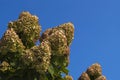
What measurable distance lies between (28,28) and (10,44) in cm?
86

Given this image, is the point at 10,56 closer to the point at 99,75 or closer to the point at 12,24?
the point at 12,24

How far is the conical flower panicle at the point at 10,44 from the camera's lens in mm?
10930

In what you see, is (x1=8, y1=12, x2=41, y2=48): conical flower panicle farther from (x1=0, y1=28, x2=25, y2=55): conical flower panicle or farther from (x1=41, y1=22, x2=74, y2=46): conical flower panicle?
(x1=41, y1=22, x2=74, y2=46): conical flower panicle

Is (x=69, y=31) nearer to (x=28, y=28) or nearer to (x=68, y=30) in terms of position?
(x=68, y=30)

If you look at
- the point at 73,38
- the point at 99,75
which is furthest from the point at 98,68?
the point at 73,38

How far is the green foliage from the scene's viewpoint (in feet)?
34.5

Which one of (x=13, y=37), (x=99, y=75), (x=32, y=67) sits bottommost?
(x=32, y=67)

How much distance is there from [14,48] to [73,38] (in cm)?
185

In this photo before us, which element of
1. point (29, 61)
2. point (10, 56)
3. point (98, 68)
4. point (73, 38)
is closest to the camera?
point (29, 61)

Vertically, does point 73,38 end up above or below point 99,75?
below

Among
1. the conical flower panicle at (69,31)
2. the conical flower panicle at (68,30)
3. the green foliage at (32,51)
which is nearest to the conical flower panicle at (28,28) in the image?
the green foliage at (32,51)

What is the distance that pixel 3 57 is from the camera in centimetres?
1124

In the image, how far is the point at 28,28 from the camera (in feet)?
37.9

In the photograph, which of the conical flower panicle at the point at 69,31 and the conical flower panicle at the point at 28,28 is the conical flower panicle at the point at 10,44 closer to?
the conical flower panicle at the point at 28,28
